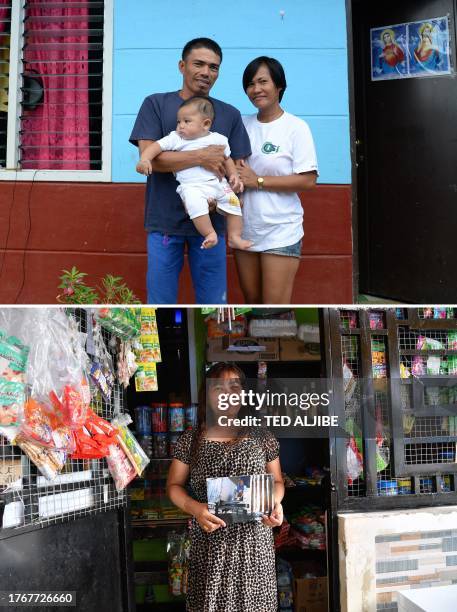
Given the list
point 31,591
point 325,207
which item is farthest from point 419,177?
point 31,591

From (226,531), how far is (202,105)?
213cm

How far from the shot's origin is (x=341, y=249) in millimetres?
4812

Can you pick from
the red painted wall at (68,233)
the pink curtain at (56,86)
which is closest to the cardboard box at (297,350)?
the red painted wall at (68,233)

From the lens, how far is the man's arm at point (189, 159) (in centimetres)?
350

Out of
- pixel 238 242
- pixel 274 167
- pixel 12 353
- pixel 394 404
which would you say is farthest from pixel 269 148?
pixel 12 353

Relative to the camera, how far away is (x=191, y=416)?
2275 mm

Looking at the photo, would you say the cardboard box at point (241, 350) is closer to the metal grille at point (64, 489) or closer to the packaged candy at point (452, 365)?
the metal grille at point (64, 489)

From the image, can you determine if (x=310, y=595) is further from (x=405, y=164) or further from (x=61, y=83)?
(x=61, y=83)

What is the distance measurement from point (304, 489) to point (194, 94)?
2.11 meters

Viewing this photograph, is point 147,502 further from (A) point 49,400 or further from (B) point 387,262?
(B) point 387,262

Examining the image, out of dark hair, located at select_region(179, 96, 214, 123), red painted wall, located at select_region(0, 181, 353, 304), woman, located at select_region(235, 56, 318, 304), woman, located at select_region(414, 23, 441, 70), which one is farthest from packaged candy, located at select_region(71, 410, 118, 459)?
woman, located at select_region(414, 23, 441, 70)

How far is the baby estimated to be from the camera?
347cm

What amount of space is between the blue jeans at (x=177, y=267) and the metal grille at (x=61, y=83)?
1.43 metres

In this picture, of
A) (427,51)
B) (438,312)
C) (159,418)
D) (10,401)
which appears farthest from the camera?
(427,51)
